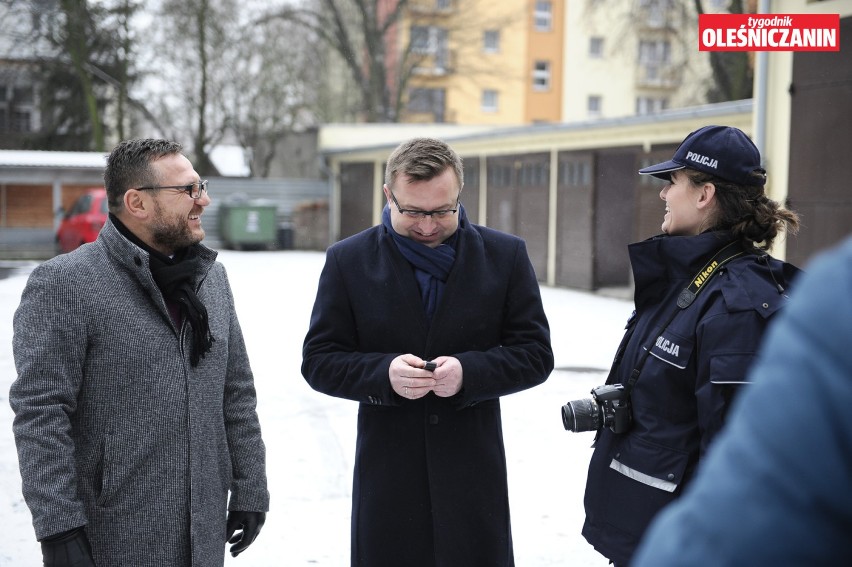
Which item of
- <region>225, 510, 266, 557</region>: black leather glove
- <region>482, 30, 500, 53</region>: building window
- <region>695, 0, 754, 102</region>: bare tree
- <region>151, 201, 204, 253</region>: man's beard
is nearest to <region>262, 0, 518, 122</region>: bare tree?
<region>482, 30, 500, 53</region>: building window

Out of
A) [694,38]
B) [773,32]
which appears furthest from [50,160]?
[773,32]

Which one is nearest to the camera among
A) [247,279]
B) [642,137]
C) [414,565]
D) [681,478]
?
[681,478]

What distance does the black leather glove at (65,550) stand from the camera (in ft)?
7.81

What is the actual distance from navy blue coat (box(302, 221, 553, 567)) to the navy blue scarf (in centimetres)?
3

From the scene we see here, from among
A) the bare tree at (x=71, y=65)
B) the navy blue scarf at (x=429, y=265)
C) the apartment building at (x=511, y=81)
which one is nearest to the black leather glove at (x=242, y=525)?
the navy blue scarf at (x=429, y=265)

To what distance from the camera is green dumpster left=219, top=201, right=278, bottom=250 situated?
2870cm

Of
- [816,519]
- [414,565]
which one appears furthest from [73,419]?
[816,519]

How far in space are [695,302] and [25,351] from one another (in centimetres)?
178

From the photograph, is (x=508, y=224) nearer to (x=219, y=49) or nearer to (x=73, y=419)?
(x=219, y=49)

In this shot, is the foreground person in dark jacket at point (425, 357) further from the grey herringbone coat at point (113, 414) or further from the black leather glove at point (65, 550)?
the black leather glove at point (65, 550)

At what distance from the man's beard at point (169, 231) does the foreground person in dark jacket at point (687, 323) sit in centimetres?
132

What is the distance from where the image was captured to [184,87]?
33.7 m

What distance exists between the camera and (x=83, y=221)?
2236cm

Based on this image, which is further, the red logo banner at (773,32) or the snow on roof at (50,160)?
the snow on roof at (50,160)
